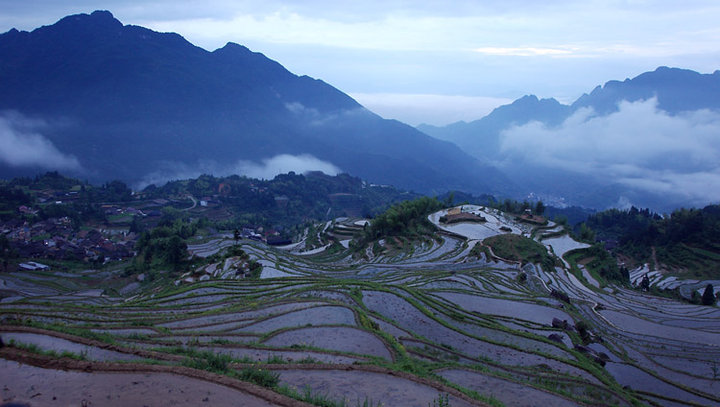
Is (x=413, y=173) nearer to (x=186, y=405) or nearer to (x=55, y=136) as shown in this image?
(x=55, y=136)

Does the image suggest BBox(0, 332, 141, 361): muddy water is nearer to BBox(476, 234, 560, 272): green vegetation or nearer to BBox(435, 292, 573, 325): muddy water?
BBox(435, 292, 573, 325): muddy water

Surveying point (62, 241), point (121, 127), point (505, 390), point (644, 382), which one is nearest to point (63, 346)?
point (505, 390)

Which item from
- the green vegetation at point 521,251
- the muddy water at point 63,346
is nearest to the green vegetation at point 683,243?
the green vegetation at point 521,251

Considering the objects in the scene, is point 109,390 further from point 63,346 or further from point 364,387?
point 364,387

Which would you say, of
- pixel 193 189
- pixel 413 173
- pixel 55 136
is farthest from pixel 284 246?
pixel 55 136

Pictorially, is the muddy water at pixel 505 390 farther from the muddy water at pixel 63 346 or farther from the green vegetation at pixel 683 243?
the green vegetation at pixel 683 243
